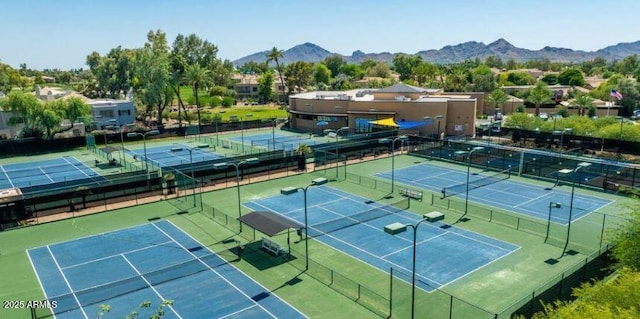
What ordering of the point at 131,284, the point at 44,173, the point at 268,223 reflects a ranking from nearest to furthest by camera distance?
the point at 131,284
the point at 268,223
the point at 44,173

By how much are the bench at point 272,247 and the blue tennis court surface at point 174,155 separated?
29.4 meters

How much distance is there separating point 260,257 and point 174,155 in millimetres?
37699

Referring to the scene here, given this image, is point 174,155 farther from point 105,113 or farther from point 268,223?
point 268,223

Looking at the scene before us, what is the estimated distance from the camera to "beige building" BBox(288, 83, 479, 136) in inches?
2694

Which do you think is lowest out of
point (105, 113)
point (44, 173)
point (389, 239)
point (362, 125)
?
point (389, 239)

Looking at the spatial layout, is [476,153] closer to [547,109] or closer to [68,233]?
[68,233]

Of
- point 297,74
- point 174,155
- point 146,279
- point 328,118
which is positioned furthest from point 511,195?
point 297,74

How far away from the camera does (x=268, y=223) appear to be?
27.9 m

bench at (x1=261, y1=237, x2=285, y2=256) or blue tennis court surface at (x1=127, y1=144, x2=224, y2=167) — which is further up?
blue tennis court surface at (x1=127, y1=144, x2=224, y2=167)

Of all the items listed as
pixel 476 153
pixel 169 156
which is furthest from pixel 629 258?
pixel 169 156

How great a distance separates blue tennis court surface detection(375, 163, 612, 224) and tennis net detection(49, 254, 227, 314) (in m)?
23.8

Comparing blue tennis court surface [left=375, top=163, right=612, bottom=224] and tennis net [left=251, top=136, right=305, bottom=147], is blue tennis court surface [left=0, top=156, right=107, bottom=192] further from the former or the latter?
blue tennis court surface [left=375, top=163, right=612, bottom=224]

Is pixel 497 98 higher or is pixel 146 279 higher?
pixel 497 98

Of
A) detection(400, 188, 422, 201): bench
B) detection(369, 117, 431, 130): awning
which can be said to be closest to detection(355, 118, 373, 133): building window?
detection(369, 117, 431, 130): awning
